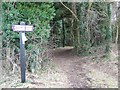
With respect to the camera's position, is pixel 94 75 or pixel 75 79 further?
pixel 94 75

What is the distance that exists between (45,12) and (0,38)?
1828 mm

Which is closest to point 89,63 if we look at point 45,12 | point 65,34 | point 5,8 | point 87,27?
point 87,27

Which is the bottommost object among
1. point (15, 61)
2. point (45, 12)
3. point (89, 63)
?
point (89, 63)

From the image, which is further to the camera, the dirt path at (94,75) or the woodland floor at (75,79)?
the dirt path at (94,75)

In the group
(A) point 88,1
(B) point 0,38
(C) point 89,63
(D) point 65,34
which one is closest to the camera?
(B) point 0,38

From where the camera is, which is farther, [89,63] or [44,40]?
[89,63]

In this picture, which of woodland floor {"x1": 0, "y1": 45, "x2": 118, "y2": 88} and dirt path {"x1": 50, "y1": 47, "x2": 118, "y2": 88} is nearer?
woodland floor {"x1": 0, "y1": 45, "x2": 118, "y2": 88}

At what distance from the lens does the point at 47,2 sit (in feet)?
24.3

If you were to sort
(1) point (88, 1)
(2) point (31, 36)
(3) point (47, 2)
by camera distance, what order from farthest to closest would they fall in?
(1) point (88, 1), (3) point (47, 2), (2) point (31, 36)

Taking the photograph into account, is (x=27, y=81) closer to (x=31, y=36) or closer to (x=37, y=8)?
(x=31, y=36)

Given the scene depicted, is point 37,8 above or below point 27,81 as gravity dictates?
above

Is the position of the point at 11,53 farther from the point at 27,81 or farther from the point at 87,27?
the point at 87,27

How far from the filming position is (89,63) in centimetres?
932

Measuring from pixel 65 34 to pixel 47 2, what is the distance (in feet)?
35.8
